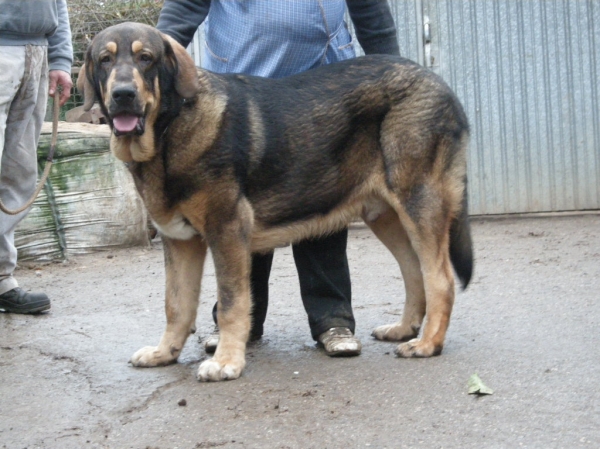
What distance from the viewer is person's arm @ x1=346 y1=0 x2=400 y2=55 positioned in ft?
15.3

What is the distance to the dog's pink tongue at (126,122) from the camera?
147 inches

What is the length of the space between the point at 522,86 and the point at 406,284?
501 cm

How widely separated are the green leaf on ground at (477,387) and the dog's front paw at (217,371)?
1.01m

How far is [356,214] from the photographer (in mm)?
4414

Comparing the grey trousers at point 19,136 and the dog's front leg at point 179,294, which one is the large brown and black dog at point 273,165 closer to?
the dog's front leg at point 179,294

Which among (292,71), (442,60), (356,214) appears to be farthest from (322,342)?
(442,60)

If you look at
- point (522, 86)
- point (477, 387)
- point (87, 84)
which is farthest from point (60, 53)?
point (522, 86)

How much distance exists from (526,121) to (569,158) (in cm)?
57

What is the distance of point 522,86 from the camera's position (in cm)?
895

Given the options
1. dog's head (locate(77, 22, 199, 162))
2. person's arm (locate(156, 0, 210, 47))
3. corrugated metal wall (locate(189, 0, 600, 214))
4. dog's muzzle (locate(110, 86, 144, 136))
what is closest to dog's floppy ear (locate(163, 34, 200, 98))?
dog's head (locate(77, 22, 199, 162))

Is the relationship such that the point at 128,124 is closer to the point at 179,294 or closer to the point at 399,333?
the point at 179,294

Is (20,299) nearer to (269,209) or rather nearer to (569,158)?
(269,209)

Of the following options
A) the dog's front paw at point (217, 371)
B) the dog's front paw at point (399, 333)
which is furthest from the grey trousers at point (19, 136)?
the dog's front paw at point (399, 333)

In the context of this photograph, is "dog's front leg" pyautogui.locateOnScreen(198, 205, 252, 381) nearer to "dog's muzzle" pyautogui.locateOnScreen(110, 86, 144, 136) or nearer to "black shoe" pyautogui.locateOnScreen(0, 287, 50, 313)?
"dog's muzzle" pyautogui.locateOnScreen(110, 86, 144, 136)
